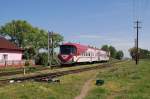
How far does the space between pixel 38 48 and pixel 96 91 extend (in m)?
90.5

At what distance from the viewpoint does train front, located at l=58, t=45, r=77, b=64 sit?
52.7 m

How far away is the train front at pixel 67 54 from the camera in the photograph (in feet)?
173

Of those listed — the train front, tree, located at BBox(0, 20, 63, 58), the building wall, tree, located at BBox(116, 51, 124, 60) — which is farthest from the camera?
tree, located at BBox(116, 51, 124, 60)

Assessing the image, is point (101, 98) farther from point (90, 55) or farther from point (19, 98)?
point (90, 55)

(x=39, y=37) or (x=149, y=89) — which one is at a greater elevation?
(x=39, y=37)

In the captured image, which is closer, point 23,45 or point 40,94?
point 40,94

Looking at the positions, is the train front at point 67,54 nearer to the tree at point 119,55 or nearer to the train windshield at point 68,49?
the train windshield at point 68,49

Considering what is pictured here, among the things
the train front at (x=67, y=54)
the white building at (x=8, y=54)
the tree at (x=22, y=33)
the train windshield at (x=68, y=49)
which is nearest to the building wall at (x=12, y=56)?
the white building at (x=8, y=54)

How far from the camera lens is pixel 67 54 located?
52.7 metres

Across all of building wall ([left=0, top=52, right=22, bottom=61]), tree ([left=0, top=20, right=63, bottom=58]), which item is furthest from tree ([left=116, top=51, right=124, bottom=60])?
building wall ([left=0, top=52, right=22, bottom=61])

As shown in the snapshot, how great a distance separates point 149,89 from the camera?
2298cm

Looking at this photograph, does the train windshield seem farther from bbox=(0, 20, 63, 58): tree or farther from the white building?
bbox=(0, 20, 63, 58): tree

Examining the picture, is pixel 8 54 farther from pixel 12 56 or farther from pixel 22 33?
pixel 22 33

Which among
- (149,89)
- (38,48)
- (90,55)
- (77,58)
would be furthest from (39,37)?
(149,89)
